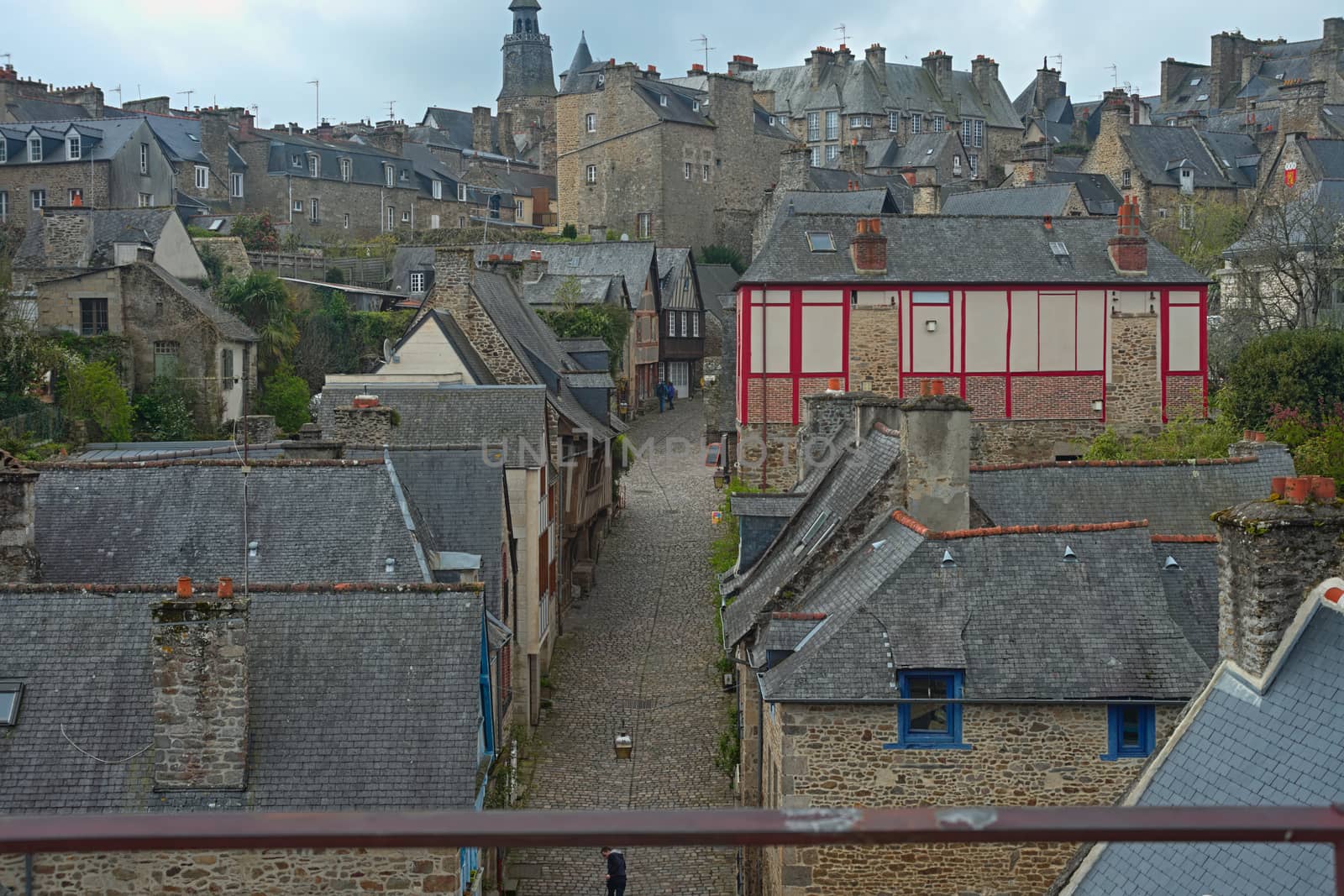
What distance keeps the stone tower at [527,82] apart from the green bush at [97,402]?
62.8m

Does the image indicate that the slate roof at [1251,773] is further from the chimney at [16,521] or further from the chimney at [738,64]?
the chimney at [738,64]

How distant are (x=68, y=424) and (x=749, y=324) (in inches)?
575

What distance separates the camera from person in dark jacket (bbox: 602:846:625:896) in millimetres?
15383

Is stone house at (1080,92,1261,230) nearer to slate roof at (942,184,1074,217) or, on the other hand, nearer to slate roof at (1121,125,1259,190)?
slate roof at (1121,125,1259,190)

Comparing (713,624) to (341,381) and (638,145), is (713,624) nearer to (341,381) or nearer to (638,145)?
(341,381)

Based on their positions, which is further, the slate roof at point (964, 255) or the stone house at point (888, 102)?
the stone house at point (888, 102)

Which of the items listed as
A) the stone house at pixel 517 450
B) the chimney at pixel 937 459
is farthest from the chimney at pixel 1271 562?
the stone house at pixel 517 450

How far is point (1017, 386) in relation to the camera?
102 ft

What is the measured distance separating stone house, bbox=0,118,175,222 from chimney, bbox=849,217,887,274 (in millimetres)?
30143

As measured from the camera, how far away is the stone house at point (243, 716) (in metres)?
10.5

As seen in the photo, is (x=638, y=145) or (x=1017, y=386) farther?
(x=638, y=145)

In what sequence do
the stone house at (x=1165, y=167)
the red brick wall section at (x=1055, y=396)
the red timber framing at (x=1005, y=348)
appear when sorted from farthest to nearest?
1. the stone house at (x=1165, y=167)
2. the red brick wall section at (x=1055, y=396)
3. the red timber framing at (x=1005, y=348)

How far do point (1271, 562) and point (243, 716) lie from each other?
7.16m

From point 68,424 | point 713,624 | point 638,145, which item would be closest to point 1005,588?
point 713,624
